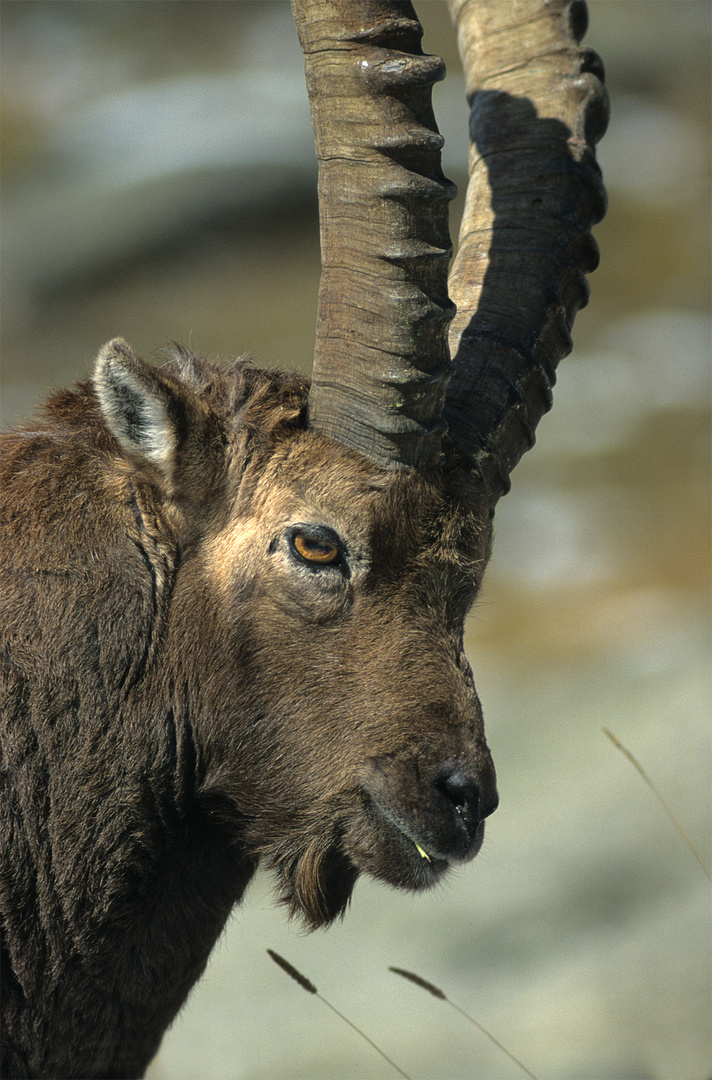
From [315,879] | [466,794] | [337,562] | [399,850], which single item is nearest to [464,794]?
[466,794]

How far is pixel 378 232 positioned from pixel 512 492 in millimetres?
12919

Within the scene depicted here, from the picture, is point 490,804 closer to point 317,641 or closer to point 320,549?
point 317,641

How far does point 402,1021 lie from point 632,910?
1.92 meters

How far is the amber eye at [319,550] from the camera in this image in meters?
3.80

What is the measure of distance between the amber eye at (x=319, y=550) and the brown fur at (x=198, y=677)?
42mm

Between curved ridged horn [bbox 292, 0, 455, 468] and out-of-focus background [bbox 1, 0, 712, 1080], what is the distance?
3.17 ft

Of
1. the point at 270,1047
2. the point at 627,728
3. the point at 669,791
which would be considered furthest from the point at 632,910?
the point at 270,1047

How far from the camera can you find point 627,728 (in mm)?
9711

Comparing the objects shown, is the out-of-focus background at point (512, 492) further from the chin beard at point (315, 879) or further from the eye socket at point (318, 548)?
the eye socket at point (318, 548)

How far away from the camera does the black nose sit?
3754mm

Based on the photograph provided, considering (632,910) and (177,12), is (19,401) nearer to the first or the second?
(177,12)

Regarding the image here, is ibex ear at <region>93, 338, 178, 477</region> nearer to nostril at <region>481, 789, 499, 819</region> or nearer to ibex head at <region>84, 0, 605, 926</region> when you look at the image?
ibex head at <region>84, 0, 605, 926</region>

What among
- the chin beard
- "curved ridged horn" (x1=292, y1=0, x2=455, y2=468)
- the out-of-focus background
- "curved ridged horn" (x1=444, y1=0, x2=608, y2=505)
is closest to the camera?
"curved ridged horn" (x1=292, y1=0, x2=455, y2=468)

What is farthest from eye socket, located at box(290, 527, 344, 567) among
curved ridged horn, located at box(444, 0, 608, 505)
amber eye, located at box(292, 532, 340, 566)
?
curved ridged horn, located at box(444, 0, 608, 505)
